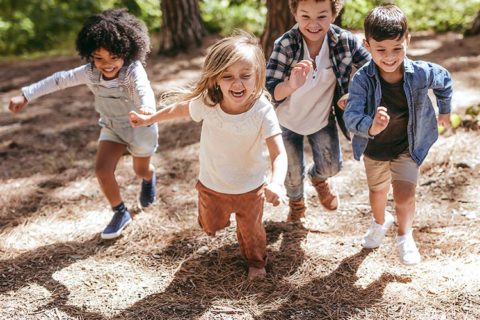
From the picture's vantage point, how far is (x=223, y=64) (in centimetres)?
294

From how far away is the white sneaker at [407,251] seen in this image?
324cm

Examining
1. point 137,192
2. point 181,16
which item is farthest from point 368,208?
point 181,16

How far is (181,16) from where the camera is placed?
353 inches

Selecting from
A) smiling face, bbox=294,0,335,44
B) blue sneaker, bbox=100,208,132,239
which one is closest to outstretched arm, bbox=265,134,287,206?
smiling face, bbox=294,0,335,44

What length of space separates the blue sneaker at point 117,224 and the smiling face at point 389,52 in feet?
7.48

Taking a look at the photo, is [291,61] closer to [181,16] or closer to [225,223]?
[225,223]

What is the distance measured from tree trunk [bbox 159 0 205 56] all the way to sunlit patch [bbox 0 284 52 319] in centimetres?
631

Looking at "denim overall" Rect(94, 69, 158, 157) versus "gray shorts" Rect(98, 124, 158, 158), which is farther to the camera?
"gray shorts" Rect(98, 124, 158, 158)

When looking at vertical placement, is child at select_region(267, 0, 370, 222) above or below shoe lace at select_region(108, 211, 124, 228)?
above

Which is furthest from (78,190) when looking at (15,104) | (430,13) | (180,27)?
(430,13)

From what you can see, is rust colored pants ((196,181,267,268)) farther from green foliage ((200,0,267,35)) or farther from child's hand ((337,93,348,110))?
green foliage ((200,0,267,35))

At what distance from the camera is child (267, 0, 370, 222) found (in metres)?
3.29

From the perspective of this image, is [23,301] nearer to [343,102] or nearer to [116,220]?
[116,220]

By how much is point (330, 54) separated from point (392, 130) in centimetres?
67
